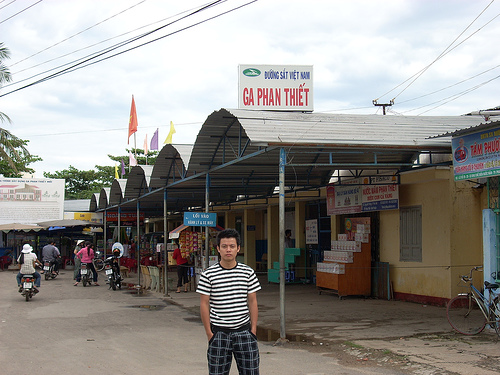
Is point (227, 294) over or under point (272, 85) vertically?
under

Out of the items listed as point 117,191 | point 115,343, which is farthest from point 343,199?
point 117,191

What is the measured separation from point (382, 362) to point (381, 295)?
25.2ft

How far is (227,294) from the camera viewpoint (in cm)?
491

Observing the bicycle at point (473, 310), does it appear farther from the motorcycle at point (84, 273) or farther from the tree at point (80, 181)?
the tree at point (80, 181)

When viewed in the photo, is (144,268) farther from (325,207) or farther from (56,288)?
(325,207)

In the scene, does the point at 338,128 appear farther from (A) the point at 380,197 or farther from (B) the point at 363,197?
(B) the point at 363,197

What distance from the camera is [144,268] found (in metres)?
21.0

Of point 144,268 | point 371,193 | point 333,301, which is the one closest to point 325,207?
point 371,193

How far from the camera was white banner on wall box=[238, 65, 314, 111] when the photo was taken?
19469mm

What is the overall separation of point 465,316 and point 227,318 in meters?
6.32

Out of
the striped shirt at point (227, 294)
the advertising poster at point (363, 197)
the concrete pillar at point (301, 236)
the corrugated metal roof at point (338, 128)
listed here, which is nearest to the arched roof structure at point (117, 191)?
the concrete pillar at point (301, 236)

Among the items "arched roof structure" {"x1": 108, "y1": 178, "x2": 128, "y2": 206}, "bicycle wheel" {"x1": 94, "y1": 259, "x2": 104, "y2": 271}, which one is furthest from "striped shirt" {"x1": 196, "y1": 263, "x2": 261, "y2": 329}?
"bicycle wheel" {"x1": 94, "y1": 259, "x2": 104, "y2": 271}

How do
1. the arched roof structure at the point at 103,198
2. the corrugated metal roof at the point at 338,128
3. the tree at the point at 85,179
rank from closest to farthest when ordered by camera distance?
the corrugated metal roof at the point at 338,128 → the arched roof structure at the point at 103,198 → the tree at the point at 85,179

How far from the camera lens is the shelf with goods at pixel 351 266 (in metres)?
15.6
